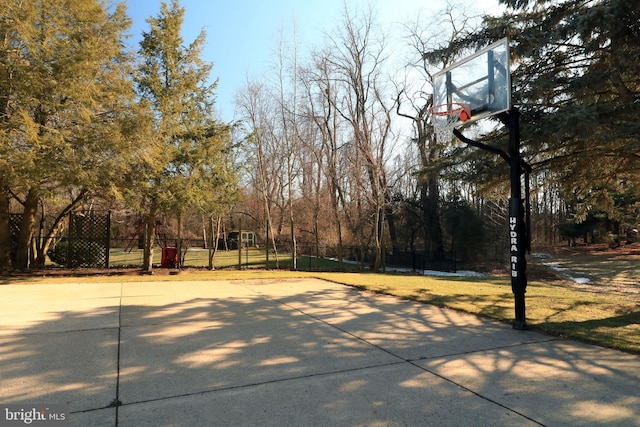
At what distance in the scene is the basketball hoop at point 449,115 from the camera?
647 centimetres

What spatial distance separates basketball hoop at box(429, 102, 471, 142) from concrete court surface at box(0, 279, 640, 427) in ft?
11.0

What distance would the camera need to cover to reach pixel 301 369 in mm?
3824

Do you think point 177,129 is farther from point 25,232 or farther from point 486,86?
point 486,86

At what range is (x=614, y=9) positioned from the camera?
250 inches

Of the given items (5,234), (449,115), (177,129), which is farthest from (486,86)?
(5,234)

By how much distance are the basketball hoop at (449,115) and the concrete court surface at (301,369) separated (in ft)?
11.0

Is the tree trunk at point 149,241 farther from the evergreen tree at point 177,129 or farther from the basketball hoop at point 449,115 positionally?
the basketball hoop at point 449,115

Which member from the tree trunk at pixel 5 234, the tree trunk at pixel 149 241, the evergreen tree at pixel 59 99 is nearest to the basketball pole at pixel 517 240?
the evergreen tree at pixel 59 99

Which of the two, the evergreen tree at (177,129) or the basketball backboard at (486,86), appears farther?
the evergreen tree at (177,129)

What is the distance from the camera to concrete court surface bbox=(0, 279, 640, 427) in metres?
2.90

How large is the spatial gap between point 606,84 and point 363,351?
7.07 meters

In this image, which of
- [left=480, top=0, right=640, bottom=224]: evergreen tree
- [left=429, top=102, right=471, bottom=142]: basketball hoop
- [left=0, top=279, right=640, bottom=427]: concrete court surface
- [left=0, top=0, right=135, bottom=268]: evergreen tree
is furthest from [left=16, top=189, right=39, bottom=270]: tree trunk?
[left=480, top=0, right=640, bottom=224]: evergreen tree

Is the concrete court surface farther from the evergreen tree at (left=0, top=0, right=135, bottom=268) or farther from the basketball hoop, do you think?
the evergreen tree at (left=0, top=0, right=135, bottom=268)

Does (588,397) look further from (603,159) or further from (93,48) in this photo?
(93,48)
